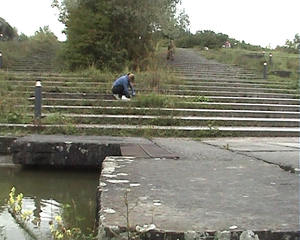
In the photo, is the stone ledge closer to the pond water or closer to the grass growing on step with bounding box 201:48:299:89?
the pond water

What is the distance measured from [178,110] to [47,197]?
241 inches

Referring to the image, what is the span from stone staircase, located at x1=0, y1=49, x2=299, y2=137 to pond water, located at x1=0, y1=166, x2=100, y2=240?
1930 mm

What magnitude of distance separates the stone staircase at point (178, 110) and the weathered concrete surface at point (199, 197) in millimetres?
4011

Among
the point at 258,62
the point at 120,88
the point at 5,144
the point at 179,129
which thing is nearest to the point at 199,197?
the point at 5,144

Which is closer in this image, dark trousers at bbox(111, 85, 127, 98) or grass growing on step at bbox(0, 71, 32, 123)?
grass growing on step at bbox(0, 71, 32, 123)

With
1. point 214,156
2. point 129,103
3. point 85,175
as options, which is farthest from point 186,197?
point 129,103

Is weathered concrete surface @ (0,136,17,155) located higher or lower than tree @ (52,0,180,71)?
lower

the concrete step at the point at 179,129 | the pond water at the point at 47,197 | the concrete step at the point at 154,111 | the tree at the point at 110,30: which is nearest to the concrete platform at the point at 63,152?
the pond water at the point at 47,197

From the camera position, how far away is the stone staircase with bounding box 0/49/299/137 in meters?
7.63

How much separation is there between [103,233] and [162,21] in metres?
16.6

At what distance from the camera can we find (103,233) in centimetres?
157

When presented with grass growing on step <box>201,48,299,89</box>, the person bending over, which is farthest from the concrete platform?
grass growing on step <box>201,48,299,89</box>

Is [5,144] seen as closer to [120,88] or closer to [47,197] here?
[47,197]

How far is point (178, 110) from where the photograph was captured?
9594mm
